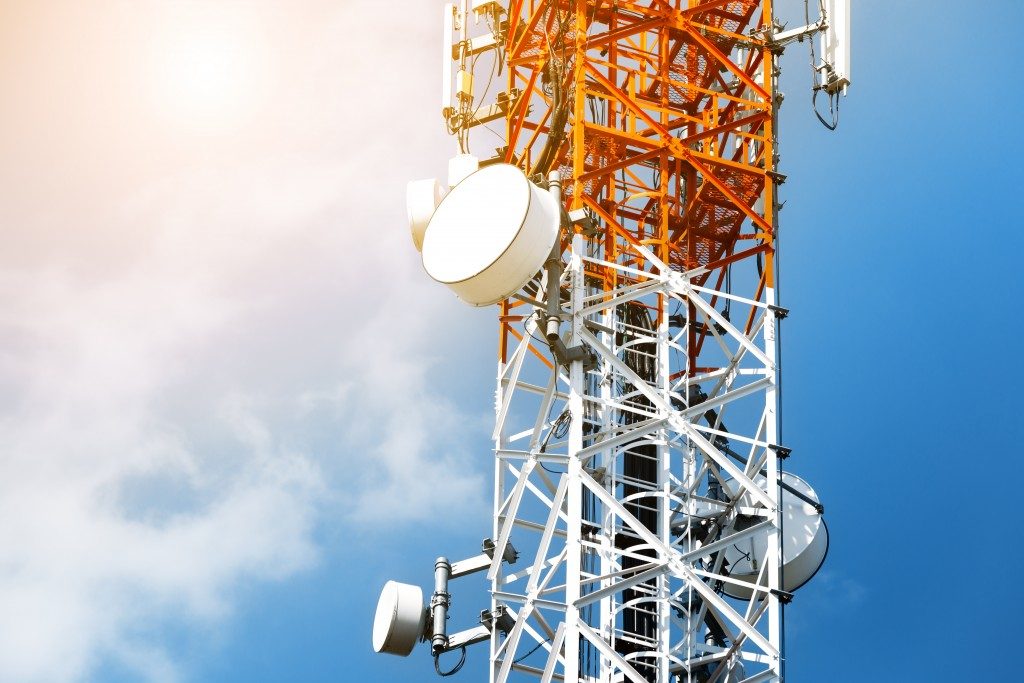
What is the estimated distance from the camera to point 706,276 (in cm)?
3991

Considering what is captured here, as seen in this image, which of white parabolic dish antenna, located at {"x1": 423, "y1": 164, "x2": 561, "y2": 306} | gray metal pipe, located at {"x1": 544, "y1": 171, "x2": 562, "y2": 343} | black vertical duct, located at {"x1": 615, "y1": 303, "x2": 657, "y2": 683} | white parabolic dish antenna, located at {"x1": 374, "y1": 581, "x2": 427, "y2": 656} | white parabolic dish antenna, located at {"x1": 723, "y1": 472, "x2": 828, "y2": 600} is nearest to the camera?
white parabolic dish antenna, located at {"x1": 423, "y1": 164, "x2": 561, "y2": 306}

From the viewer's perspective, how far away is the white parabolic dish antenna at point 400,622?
31.8m

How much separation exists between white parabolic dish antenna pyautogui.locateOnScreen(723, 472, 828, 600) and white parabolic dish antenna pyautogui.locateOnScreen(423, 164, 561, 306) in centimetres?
765

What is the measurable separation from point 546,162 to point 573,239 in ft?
6.72

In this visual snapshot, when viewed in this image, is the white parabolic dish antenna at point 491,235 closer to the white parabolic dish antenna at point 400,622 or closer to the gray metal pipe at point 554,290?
the gray metal pipe at point 554,290

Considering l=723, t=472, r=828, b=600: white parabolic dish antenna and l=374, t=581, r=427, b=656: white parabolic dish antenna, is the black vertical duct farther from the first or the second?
l=374, t=581, r=427, b=656: white parabolic dish antenna

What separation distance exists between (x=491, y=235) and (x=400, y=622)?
7705mm

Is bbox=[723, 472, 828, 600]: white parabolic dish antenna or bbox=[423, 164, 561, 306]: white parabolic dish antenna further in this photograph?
bbox=[723, 472, 828, 600]: white parabolic dish antenna

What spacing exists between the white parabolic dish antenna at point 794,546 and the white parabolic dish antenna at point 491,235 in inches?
301

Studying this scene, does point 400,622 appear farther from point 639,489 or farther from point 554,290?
point 554,290

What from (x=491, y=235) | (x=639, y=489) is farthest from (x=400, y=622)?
(x=491, y=235)

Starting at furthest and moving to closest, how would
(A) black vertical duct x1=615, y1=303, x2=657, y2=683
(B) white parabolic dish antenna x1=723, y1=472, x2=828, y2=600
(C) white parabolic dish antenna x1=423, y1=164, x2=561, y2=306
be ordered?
1. (A) black vertical duct x1=615, y1=303, x2=657, y2=683
2. (B) white parabolic dish antenna x1=723, y1=472, x2=828, y2=600
3. (C) white parabolic dish antenna x1=423, y1=164, x2=561, y2=306

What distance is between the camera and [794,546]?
33.8m

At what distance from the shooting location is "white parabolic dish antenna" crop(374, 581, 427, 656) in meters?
31.8
